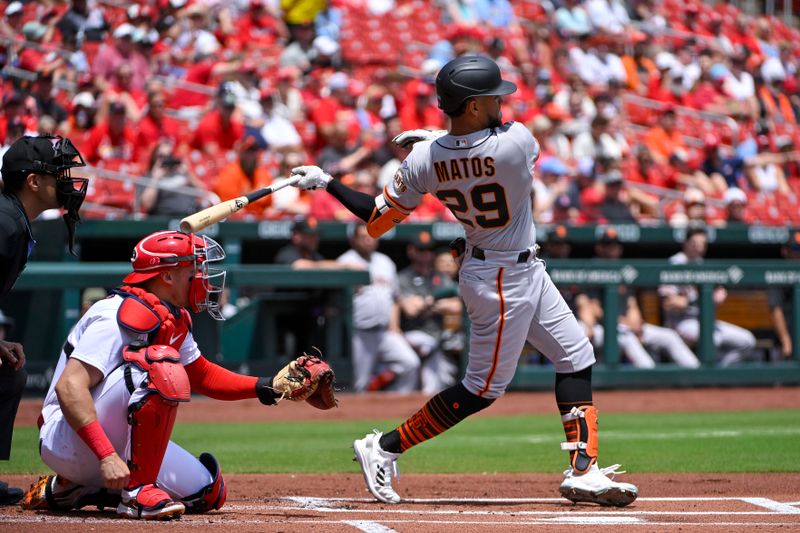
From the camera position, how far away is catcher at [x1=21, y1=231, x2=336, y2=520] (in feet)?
13.0

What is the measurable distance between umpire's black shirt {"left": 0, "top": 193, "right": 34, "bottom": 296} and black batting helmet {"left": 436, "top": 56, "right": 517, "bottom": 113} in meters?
1.71

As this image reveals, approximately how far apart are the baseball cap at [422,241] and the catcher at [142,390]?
259 inches

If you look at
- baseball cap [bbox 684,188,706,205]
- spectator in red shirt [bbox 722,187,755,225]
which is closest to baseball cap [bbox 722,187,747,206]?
spectator in red shirt [bbox 722,187,755,225]

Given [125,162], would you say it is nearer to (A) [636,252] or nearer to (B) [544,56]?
(A) [636,252]

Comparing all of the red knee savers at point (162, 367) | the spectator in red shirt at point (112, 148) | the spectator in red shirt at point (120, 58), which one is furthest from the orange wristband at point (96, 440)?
the spectator in red shirt at point (120, 58)

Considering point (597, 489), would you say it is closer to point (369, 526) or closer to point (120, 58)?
point (369, 526)

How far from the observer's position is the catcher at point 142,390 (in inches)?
156

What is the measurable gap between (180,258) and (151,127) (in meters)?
7.95

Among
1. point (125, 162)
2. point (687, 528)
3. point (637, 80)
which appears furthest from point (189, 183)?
point (637, 80)

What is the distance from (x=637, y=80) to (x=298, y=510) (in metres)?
14.2

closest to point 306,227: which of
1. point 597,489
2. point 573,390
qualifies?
point 573,390

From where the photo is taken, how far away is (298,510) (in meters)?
4.54

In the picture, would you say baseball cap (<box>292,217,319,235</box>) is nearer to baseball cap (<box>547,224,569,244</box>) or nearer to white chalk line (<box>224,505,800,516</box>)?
baseball cap (<box>547,224,569,244</box>)

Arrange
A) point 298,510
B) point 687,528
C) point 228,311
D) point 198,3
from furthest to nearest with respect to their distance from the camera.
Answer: point 198,3 → point 228,311 → point 298,510 → point 687,528
